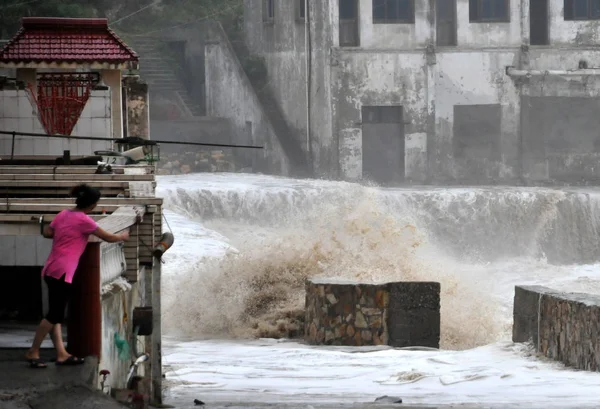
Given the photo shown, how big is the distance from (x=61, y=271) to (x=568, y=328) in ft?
18.9

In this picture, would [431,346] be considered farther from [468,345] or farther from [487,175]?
[487,175]

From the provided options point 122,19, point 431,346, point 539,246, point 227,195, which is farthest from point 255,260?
point 122,19

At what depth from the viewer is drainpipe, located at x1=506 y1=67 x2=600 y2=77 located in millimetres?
40125

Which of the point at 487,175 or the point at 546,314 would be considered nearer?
the point at 546,314

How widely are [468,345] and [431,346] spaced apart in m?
2.15

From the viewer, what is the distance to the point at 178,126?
38969mm

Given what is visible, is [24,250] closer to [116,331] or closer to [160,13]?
[116,331]

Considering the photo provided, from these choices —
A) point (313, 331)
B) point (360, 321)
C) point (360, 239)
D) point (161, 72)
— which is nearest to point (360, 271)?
point (360, 239)

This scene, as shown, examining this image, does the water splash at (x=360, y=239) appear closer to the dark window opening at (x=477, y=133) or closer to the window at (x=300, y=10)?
the dark window opening at (x=477, y=133)

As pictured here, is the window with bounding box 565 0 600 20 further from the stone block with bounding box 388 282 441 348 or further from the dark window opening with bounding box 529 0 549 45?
the stone block with bounding box 388 282 441 348

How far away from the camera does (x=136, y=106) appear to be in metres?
23.3

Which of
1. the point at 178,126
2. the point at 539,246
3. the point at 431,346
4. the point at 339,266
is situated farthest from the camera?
the point at 178,126

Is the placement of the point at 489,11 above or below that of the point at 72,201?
above

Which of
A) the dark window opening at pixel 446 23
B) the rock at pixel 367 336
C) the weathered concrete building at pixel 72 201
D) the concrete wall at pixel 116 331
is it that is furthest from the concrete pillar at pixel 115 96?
the dark window opening at pixel 446 23
